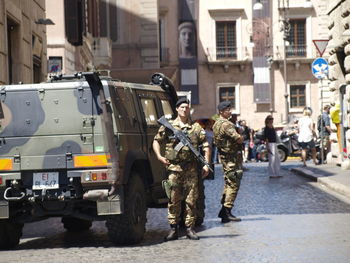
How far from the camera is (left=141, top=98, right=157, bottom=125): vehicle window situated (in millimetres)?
11203

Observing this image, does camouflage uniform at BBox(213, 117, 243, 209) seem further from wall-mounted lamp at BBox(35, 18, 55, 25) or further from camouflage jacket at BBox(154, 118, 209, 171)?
wall-mounted lamp at BBox(35, 18, 55, 25)

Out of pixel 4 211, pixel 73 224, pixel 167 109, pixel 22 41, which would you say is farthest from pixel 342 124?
pixel 4 211

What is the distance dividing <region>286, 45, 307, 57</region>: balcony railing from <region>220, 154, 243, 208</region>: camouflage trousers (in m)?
46.1

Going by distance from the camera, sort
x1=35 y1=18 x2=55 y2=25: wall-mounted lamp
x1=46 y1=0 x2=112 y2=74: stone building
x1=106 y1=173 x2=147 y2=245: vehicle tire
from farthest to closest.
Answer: x1=46 y1=0 x2=112 y2=74: stone building → x1=35 y1=18 x2=55 y2=25: wall-mounted lamp → x1=106 y1=173 x2=147 y2=245: vehicle tire

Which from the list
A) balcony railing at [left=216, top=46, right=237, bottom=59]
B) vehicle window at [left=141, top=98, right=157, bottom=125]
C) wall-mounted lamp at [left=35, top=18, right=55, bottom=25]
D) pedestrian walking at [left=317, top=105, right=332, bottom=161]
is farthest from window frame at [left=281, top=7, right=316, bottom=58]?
vehicle window at [left=141, top=98, right=157, bottom=125]

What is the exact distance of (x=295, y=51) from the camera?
190 feet

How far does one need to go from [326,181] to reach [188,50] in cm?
4055

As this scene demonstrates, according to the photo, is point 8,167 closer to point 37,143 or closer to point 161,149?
point 37,143

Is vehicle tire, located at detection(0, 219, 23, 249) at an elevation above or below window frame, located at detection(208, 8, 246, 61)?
below

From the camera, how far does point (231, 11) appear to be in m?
59.1

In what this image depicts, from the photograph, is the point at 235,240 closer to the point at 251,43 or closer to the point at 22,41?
the point at 22,41

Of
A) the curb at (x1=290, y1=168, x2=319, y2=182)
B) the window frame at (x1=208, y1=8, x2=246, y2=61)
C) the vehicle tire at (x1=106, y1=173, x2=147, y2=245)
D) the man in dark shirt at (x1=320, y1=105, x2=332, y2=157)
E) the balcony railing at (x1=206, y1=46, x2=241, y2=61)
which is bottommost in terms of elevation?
the curb at (x1=290, y1=168, x2=319, y2=182)

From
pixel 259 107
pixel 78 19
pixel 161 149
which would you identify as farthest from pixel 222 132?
pixel 259 107

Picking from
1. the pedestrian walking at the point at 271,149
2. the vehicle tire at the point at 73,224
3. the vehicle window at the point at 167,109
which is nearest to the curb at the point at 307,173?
the pedestrian walking at the point at 271,149
